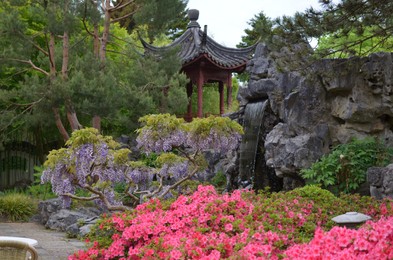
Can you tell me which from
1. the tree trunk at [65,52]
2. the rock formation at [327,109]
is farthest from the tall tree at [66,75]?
the rock formation at [327,109]

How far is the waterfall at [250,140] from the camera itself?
11945mm

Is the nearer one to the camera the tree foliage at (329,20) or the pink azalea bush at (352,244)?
the pink azalea bush at (352,244)

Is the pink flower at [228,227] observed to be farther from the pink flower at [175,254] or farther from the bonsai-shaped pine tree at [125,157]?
the bonsai-shaped pine tree at [125,157]

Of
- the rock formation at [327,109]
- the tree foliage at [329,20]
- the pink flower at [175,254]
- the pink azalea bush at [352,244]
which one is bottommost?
the pink flower at [175,254]

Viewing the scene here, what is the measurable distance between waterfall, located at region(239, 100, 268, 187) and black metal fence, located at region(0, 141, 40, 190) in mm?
8600

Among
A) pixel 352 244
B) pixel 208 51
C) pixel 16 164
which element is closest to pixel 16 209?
pixel 16 164

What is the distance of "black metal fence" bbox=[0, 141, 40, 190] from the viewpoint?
58.0 ft

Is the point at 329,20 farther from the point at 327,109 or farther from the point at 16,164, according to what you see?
the point at 16,164

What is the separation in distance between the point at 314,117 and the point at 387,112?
135 cm

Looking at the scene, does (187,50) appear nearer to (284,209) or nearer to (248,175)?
(248,175)

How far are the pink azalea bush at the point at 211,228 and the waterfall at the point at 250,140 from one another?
19.0 ft

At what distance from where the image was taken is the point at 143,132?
7.96 m

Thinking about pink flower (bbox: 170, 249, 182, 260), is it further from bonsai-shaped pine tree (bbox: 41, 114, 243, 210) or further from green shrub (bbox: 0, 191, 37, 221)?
green shrub (bbox: 0, 191, 37, 221)

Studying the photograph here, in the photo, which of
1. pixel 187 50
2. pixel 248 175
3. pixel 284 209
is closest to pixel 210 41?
pixel 187 50
